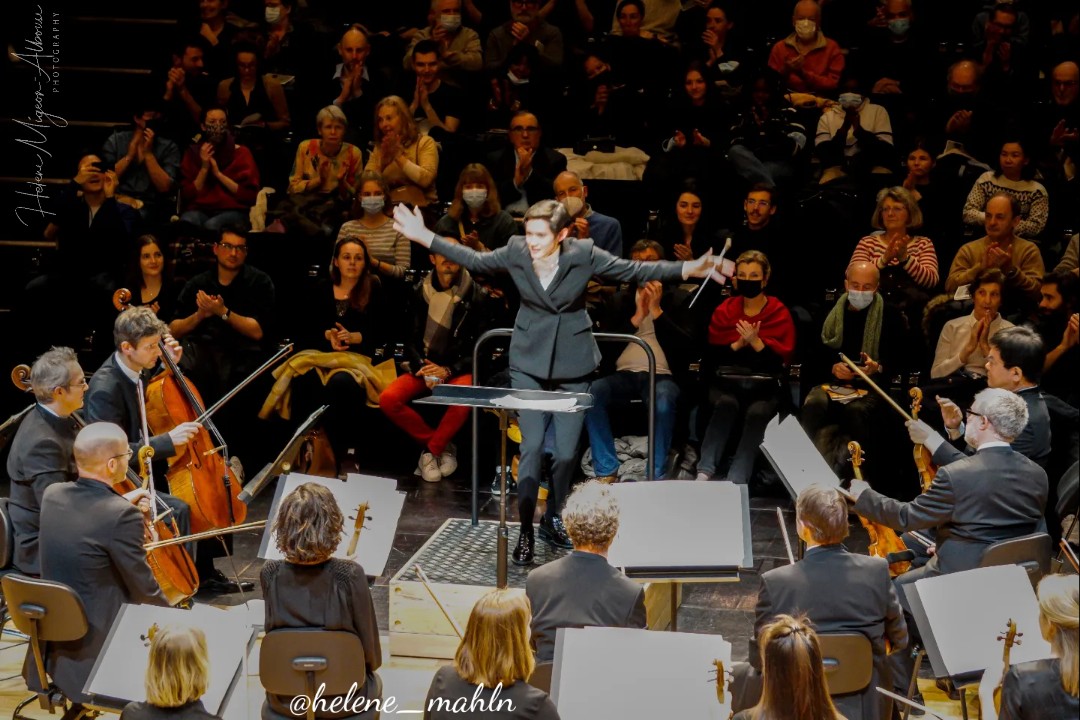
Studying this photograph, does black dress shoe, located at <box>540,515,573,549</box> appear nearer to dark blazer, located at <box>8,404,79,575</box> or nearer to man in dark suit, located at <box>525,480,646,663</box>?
man in dark suit, located at <box>525,480,646,663</box>

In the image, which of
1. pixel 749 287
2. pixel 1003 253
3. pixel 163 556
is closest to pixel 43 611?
pixel 163 556

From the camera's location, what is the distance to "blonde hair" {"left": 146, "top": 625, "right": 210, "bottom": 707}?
3322mm

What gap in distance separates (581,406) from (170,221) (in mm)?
4356

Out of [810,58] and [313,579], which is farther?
[810,58]

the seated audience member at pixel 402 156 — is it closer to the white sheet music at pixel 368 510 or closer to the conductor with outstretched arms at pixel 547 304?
the conductor with outstretched arms at pixel 547 304

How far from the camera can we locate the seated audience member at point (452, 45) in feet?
28.4

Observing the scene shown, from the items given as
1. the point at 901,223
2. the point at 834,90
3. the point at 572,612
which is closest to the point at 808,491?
the point at 572,612

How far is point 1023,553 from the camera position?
14.4 feet

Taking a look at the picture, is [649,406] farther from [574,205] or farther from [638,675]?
[638,675]

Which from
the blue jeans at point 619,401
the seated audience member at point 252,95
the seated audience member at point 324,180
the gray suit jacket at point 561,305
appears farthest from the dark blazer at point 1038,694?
the seated audience member at point 252,95

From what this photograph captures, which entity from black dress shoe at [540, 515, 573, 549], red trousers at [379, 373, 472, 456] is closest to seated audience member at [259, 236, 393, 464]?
Result: red trousers at [379, 373, 472, 456]

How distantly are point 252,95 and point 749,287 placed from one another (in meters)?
3.82

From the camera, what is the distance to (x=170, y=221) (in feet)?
26.4

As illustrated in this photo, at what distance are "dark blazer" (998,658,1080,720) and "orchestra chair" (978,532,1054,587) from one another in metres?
1.18
